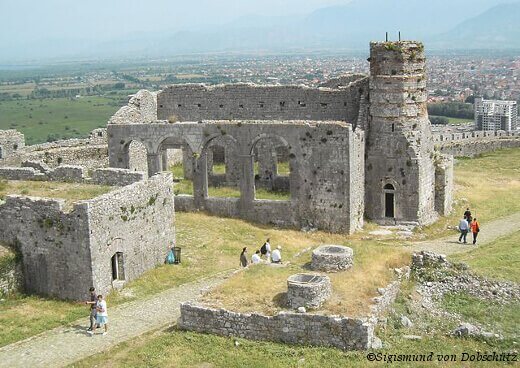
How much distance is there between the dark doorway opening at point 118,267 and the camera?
76.7 feet

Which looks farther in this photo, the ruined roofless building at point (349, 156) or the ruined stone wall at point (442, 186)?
the ruined stone wall at point (442, 186)

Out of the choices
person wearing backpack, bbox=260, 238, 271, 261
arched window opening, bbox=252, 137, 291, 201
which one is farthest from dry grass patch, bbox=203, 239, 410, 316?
arched window opening, bbox=252, 137, 291, 201

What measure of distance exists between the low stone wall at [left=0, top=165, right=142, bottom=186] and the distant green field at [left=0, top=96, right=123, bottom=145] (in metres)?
69.1

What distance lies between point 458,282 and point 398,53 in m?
13.0

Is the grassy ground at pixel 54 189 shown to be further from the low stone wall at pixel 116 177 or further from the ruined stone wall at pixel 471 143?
the ruined stone wall at pixel 471 143

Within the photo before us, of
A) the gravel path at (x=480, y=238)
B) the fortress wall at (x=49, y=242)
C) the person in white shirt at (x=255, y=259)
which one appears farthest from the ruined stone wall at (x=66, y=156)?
the gravel path at (x=480, y=238)

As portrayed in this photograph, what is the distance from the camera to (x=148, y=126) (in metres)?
33.7

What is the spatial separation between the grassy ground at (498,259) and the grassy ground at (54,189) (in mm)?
12802

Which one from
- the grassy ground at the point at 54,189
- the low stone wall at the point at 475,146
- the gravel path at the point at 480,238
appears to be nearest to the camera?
the grassy ground at the point at 54,189

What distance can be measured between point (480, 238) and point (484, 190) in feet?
33.7

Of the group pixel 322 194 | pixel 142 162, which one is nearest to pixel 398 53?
pixel 322 194

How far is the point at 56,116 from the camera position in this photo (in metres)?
139

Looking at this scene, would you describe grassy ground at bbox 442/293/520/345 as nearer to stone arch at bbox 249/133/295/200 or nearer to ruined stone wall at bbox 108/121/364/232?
ruined stone wall at bbox 108/121/364/232

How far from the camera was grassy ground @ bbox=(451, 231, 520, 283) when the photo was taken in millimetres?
21986
